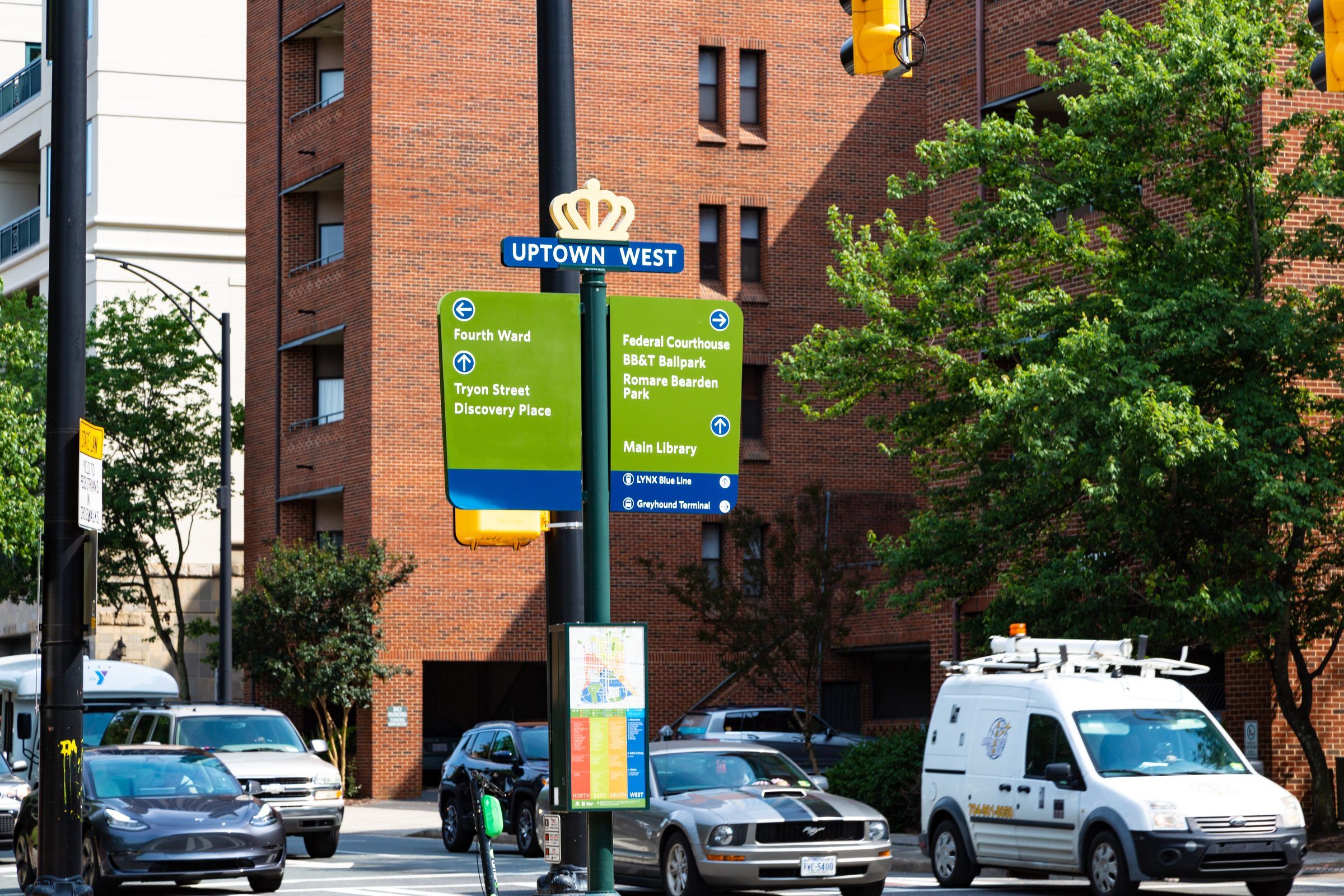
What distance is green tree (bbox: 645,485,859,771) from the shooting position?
35344 mm

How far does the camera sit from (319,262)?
4531cm

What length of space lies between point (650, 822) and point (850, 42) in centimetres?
925

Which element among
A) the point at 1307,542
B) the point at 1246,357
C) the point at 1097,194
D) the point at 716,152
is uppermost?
the point at 716,152

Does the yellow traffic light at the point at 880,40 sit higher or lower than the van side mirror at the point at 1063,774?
higher

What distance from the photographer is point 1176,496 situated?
22391 mm

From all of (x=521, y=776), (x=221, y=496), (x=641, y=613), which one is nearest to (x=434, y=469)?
(x=641, y=613)

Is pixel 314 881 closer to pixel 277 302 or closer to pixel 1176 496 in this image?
pixel 1176 496

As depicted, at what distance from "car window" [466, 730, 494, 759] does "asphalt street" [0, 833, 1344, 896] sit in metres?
1.38

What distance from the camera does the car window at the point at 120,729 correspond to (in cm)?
2659

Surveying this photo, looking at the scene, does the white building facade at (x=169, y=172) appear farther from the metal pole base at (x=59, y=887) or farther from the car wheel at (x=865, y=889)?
the metal pole base at (x=59, y=887)

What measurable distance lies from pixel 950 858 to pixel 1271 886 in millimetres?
3330

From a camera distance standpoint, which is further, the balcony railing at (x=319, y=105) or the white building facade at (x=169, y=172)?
the white building facade at (x=169, y=172)

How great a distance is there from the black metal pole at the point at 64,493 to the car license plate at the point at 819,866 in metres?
5.95

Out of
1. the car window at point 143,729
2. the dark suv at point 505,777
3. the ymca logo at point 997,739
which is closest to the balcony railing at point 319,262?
the car window at point 143,729
